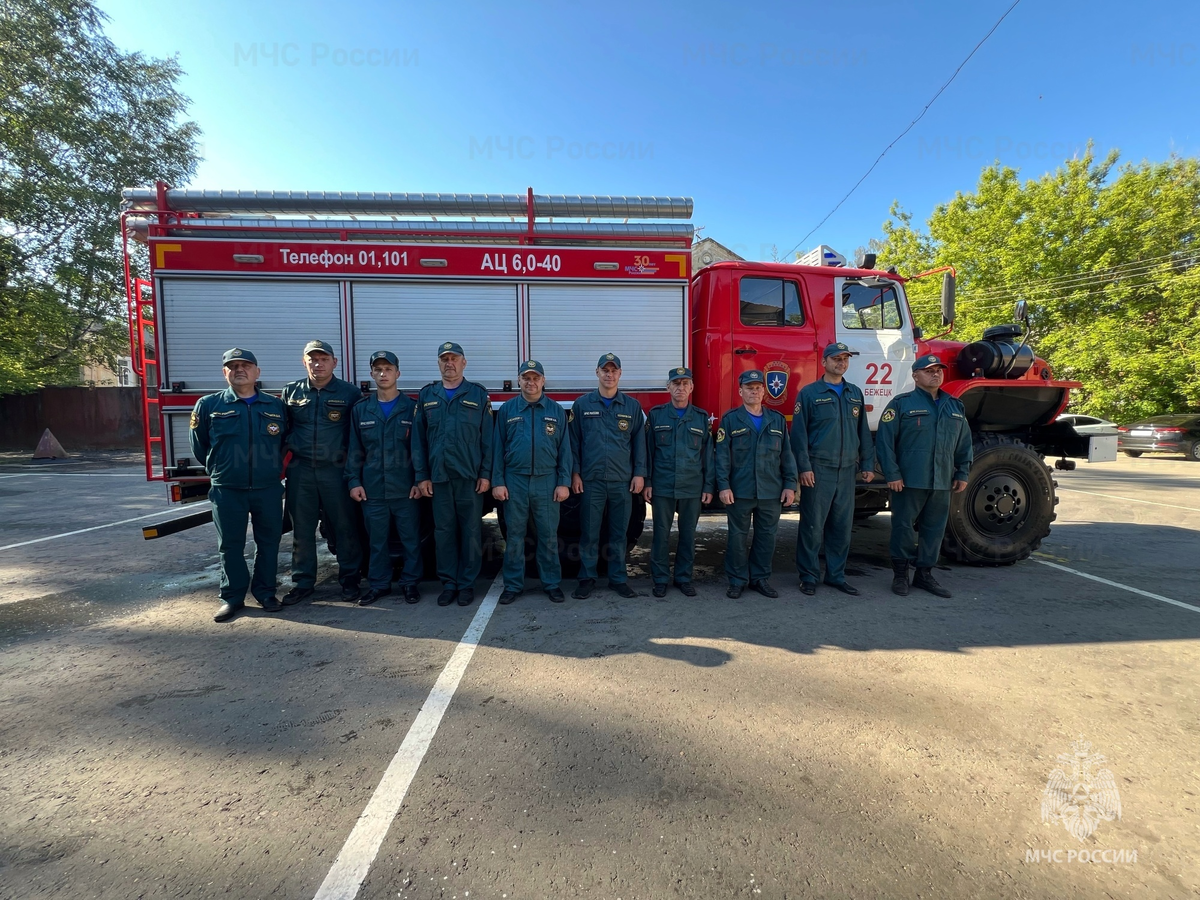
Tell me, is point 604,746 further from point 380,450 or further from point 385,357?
point 385,357

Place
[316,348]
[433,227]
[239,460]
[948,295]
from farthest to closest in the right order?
1. [948,295]
2. [433,227]
3. [316,348]
4. [239,460]

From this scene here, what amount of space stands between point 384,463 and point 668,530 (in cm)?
222

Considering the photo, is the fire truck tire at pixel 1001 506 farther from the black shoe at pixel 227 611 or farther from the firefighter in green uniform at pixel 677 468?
the black shoe at pixel 227 611

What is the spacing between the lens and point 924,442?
411 cm

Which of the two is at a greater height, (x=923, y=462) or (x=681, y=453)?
(x=681, y=453)

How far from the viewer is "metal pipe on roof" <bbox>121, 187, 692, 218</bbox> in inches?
164

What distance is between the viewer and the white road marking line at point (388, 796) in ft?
5.33

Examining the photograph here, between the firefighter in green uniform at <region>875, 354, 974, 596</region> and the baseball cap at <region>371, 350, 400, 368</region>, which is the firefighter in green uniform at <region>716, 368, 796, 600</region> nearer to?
the firefighter in green uniform at <region>875, 354, 974, 596</region>

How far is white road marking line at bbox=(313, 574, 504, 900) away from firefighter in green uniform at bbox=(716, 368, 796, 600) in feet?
7.23

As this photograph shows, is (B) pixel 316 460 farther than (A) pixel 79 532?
No

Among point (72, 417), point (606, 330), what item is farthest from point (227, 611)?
point (72, 417)

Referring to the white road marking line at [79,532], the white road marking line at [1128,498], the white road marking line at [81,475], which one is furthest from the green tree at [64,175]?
the white road marking line at [1128,498]

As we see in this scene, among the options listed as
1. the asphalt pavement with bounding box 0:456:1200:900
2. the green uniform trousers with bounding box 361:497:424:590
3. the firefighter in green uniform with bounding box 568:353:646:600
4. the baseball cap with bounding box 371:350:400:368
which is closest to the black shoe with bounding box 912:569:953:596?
the asphalt pavement with bounding box 0:456:1200:900

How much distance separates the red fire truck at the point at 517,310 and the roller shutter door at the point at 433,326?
0.5 inches
